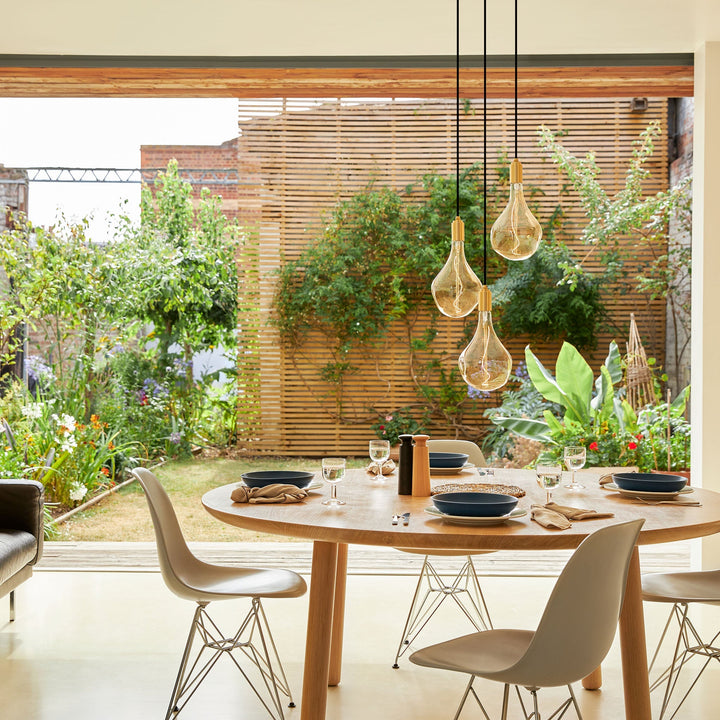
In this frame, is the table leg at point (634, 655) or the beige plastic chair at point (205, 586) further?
the beige plastic chair at point (205, 586)

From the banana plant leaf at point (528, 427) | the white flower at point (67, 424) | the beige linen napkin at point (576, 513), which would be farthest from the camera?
the banana plant leaf at point (528, 427)

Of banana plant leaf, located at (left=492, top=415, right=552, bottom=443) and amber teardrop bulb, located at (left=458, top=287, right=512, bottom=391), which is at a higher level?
amber teardrop bulb, located at (left=458, top=287, right=512, bottom=391)

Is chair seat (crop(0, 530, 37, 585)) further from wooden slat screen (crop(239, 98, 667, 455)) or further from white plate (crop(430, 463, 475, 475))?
wooden slat screen (crop(239, 98, 667, 455))

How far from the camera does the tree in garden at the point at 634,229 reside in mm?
6910

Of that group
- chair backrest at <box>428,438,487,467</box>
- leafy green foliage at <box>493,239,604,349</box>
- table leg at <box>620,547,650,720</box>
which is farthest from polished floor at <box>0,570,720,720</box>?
leafy green foliage at <box>493,239,604,349</box>

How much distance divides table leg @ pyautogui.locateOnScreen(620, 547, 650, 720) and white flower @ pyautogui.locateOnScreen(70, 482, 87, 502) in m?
4.51

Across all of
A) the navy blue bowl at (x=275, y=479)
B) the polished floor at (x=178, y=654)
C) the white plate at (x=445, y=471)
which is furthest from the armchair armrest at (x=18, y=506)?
the white plate at (x=445, y=471)

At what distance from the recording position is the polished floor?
9.14ft

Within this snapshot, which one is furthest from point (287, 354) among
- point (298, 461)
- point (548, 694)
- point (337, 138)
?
point (548, 694)

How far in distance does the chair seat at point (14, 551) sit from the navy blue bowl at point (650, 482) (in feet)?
7.73

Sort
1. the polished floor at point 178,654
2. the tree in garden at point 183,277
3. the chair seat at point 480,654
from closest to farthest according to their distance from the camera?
the chair seat at point 480,654 → the polished floor at point 178,654 → the tree in garden at point 183,277

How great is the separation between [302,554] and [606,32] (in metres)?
3.32

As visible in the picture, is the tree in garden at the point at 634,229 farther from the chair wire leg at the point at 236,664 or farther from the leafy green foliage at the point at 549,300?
the chair wire leg at the point at 236,664

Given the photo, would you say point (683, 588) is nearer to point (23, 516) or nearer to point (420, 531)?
point (420, 531)
